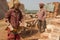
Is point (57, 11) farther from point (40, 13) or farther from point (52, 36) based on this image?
point (52, 36)

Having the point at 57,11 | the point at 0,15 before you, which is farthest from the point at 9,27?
the point at 57,11

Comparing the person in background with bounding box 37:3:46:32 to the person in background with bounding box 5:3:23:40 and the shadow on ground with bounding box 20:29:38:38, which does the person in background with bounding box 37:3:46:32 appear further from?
the person in background with bounding box 5:3:23:40

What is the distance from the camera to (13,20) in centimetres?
720

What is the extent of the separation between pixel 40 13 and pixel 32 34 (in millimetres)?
1479

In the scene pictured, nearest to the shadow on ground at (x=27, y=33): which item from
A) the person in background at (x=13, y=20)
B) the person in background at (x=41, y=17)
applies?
the person in background at (x=41, y=17)

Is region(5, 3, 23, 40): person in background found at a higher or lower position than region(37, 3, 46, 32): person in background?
higher

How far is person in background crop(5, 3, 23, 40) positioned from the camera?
21.9 ft

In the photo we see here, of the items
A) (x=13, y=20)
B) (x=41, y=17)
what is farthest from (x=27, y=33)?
(x=13, y=20)

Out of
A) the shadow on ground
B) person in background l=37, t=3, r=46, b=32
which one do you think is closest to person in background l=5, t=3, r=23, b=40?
person in background l=37, t=3, r=46, b=32

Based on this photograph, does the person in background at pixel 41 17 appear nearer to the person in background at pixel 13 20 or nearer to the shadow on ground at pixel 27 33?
the shadow on ground at pixel 27 33

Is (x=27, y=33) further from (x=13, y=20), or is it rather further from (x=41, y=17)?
(x=13, y=20)

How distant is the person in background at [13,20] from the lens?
6.67 m

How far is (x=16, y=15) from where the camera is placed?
706cm

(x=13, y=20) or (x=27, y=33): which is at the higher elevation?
(x=13, y=20)
